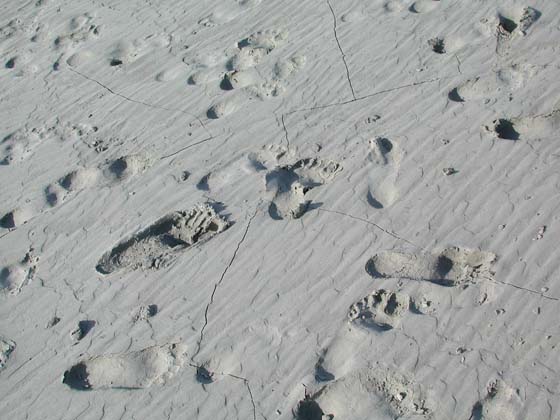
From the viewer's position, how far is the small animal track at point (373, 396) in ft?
7.90

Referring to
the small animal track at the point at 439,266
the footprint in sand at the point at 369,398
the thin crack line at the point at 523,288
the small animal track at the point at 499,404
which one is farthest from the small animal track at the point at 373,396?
the thin crack line at the point at 523,288

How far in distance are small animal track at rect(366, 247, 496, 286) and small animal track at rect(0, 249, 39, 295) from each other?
190cm

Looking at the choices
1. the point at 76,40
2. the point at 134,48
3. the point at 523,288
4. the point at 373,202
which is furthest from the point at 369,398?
the point at 76,40

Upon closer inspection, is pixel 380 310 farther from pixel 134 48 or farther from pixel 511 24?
pixel 134 48

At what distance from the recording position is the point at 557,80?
11.0ft

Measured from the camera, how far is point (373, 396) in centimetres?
246

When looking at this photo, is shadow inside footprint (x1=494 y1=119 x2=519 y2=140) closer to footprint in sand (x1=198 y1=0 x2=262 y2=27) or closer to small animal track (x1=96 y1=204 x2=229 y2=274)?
small animal track (x1=96 y1=204 x2=229 y2=274)

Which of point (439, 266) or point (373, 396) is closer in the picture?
point (373, 396)

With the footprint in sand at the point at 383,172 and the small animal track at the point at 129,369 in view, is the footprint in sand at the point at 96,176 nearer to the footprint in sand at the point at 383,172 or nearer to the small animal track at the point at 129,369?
the small animal track at the point at 129,369

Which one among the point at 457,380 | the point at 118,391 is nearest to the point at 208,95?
the point at 118,391

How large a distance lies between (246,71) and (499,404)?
2.72 meters

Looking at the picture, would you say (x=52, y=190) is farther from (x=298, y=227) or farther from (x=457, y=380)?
(x=457, y=380)

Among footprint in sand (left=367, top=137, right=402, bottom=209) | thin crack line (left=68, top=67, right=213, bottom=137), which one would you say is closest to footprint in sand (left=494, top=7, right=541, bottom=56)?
footprint in sand (left=367, top=137, right=402, bottom=209)

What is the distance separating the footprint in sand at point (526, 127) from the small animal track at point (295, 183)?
923mm
